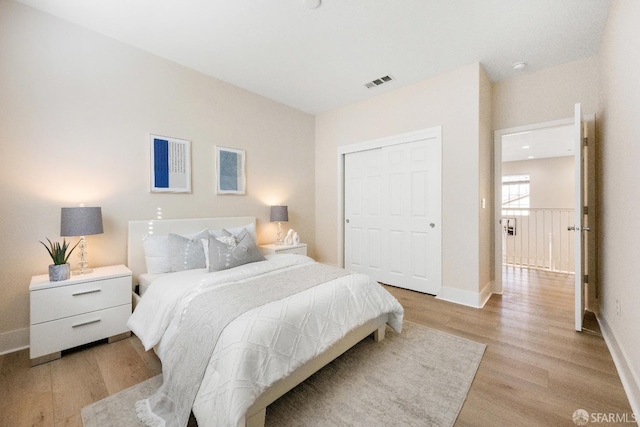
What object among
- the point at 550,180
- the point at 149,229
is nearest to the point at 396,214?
the point at 149,229

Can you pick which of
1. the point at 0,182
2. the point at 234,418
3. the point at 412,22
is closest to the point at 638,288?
the point at 234,418

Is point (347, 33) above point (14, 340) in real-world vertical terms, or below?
above

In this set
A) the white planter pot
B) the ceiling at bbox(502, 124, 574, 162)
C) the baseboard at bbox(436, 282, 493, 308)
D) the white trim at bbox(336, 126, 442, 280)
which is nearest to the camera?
the white planter pot

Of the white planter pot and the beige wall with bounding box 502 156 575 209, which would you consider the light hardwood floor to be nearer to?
the white planter pot

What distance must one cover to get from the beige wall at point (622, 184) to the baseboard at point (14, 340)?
428 centimetres

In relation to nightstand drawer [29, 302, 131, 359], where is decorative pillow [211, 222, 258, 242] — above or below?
above

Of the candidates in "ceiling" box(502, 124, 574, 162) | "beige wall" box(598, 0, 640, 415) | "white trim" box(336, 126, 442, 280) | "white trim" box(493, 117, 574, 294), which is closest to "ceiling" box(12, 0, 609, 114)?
"beige wall" box(598, 0, 640, 415)

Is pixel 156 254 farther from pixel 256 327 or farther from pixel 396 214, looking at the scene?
pixel 396 214

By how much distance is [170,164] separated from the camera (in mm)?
2949

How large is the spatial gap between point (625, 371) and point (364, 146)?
3403 millimetres

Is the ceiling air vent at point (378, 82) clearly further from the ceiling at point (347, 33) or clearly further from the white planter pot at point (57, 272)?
the white planter pot at point (57, 272)

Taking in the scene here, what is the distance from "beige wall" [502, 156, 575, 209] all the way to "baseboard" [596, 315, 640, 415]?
6640 millimetres

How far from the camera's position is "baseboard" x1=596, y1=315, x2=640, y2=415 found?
1.46 metres

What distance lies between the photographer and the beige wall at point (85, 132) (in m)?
2.12
